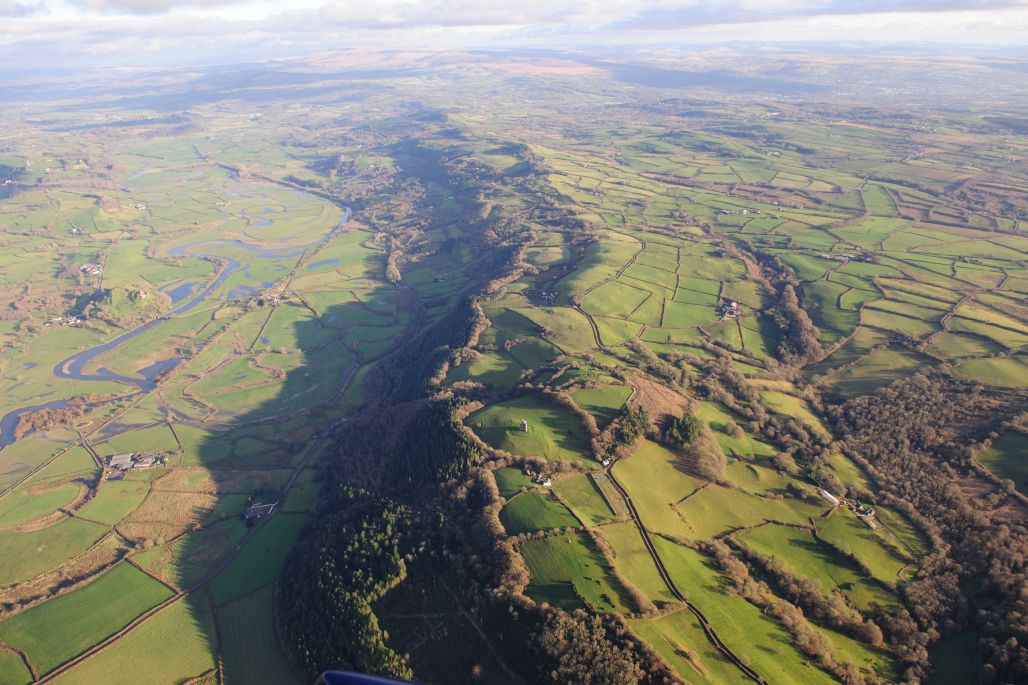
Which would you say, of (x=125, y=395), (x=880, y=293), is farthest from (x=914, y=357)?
(x=125, y=395)

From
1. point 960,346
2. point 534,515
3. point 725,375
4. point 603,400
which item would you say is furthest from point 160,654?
point 960,346

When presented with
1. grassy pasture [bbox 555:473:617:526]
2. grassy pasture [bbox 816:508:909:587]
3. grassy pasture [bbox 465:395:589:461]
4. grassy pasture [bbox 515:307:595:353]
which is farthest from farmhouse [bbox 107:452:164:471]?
grassy pasture [bbox 816:508:909:587]

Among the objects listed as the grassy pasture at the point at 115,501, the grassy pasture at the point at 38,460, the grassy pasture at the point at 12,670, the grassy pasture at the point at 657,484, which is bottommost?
the grassy pasture at the point at 38,460

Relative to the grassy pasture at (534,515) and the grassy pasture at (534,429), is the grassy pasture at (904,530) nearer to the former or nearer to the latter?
the grassy pasture at (534,429)

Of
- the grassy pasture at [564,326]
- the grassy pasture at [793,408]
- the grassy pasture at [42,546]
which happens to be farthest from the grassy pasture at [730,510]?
the grassy pasture at [42,546]

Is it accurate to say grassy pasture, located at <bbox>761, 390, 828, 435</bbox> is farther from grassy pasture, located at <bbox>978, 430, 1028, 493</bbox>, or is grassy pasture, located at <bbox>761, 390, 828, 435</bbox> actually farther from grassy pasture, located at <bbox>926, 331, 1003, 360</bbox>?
grassy pasture, located at <bbox>926, 331, 1003, 360</bbox>

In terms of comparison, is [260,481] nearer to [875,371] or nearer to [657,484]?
[657,484]

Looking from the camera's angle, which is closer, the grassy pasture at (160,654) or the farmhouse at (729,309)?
the grassy pasture at (160,654)
